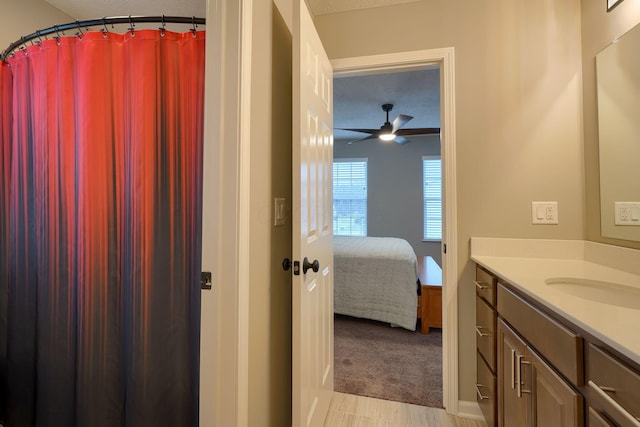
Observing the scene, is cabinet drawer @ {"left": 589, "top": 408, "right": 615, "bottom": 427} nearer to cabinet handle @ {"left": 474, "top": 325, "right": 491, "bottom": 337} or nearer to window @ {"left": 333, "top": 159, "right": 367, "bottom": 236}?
cabinet handle @ {"left": 474, "top": 325, "right": 491, "bottom": 337}

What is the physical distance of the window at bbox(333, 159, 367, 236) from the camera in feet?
18.3

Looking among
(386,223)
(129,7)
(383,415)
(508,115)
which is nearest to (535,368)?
(383,415)

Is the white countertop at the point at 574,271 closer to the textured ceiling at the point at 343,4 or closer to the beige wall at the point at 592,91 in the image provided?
the beige wall at the point at 592,91

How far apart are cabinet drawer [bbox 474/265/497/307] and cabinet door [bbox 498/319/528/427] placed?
126mm

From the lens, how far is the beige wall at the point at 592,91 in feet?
4.42

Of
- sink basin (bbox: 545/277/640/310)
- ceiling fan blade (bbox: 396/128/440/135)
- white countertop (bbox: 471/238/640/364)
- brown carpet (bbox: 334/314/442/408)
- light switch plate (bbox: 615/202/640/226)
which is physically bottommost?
brown carpet (bbox: 334/314/442/408)

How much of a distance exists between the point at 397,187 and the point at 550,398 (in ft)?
15.6

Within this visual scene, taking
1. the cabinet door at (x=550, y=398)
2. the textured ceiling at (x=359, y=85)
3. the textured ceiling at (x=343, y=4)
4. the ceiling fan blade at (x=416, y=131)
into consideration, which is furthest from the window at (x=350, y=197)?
the cabinet door at (x=550, y=398)

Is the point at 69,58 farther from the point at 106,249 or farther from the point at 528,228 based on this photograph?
the point at 528,228

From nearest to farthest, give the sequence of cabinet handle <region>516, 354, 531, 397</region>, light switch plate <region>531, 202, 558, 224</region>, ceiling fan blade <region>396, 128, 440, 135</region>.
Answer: cabinet handle <region>516, 354, 531, 397</region> < light switch plate <region>531, 202, 558, 224</region> < ceiling fan blade <region>396, 128, 440, 135</region>

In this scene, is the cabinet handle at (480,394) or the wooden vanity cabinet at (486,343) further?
the cabinet handle at (480,394)

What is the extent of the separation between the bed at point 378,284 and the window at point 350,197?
98.2 inches

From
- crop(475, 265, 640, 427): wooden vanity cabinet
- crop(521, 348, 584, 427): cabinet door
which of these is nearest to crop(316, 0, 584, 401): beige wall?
crop(475, 265, 640, 427): wooden vanity cabinet

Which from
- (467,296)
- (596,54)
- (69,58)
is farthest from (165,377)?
(596,54)
